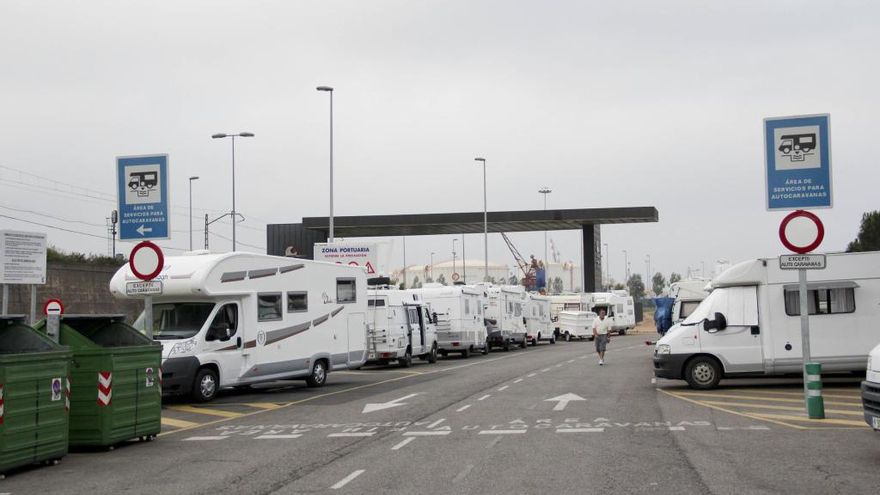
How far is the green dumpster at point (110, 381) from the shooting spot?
42.9 ft

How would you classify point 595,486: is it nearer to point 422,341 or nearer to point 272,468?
point 272,468

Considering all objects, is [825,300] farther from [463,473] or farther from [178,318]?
[178,318]

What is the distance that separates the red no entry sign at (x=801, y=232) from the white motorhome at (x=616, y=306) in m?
49.7

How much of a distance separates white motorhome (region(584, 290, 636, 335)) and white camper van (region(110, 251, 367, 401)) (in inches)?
1715

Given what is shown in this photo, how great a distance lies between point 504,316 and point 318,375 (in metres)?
22.5

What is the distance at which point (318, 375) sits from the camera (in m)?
23.4

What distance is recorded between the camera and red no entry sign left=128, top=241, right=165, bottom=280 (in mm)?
15930

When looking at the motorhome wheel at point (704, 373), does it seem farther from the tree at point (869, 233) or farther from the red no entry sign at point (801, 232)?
the tree at point (869, 233)

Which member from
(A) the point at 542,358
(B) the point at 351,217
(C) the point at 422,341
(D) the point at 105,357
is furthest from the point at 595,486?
(B) the point at 351,217

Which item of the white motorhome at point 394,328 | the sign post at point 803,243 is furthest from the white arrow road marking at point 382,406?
the white motorhome at point 394,328

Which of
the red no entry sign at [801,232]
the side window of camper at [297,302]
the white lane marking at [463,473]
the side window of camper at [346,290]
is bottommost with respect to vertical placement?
the white lane marking at [463,473]

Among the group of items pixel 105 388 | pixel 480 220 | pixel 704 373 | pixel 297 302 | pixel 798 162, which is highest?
pixel 480 220

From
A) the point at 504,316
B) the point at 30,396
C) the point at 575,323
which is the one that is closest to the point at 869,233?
the point at 575,323

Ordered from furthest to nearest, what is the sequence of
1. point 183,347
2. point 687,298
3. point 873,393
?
point 687,298
point 183,347
point 873,393
